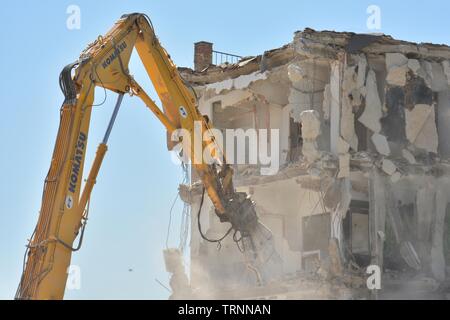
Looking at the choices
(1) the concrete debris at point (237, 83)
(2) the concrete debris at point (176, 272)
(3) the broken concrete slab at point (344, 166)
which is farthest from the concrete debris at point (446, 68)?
(2) the concrete debris at point (176, 272)

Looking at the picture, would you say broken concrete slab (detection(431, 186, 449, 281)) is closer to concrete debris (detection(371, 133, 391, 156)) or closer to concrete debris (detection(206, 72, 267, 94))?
concrete debris (detection(371, 133, 391, 156))

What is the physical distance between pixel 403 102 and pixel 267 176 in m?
4.52

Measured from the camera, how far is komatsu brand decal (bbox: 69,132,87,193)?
21250 millimetres

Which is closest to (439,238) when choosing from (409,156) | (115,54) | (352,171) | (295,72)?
(409,156)

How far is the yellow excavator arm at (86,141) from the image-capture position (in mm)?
20578

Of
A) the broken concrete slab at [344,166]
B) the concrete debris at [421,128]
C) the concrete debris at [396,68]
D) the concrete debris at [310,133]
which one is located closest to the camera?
the concrete debris at [310,133]

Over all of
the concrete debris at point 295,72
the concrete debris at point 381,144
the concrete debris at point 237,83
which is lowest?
the concrete debris at point 381,144

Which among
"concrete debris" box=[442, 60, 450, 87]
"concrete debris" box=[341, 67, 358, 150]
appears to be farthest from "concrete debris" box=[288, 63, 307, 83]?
"concrete debris" box=[442, 60, 450, 87]

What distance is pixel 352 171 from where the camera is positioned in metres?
32.8

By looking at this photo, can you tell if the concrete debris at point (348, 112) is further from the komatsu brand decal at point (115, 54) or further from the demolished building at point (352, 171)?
the komatsu brand decal at point (115, 54)

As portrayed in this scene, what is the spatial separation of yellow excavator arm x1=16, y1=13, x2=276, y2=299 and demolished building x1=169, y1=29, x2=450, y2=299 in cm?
571

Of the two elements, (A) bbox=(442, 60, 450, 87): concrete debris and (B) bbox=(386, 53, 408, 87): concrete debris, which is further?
(A) bbox=(442, 60, 450, 87): concrete debris

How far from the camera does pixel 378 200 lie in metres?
33.1
